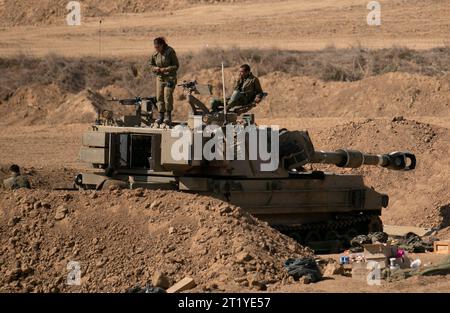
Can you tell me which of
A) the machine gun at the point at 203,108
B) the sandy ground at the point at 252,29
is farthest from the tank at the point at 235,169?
the sandy ground at the point at 252,29

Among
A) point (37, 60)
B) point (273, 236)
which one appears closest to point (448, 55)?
point (37, 60)

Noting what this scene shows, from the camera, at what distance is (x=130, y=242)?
15.8 metres

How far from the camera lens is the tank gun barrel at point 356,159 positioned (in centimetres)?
2128

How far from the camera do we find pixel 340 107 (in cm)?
3575

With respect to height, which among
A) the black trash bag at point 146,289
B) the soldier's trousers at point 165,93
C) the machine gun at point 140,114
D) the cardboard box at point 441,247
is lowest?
the cardboard box at point 441,247

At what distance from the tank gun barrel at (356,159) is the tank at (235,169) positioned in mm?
24

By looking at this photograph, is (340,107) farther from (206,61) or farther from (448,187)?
(448,187)

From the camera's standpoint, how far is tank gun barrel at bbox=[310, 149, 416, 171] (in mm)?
21281

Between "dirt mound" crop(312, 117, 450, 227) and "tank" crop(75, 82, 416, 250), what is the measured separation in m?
4.16

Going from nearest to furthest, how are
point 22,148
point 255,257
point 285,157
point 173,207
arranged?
point 255,257 < point 173,207 < point 285,157 < point 22,148

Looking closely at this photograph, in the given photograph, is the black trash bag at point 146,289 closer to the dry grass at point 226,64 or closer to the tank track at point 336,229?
the tank track at point 336,229

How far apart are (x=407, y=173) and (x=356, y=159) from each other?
5814 millimetres

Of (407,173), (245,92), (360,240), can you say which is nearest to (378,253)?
(360,240)

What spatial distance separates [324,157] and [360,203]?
1.08m
